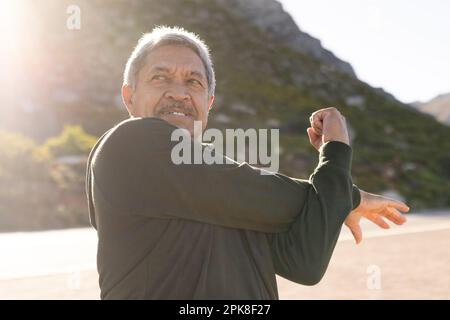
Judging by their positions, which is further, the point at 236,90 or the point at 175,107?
the point at 236,90

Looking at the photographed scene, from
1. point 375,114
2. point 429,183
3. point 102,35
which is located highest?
point 102,35

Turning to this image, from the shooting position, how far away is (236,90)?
3756 centimetres

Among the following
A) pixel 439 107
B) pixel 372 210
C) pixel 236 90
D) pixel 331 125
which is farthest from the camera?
pixel 439 107

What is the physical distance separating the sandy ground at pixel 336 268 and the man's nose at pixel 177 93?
470cm

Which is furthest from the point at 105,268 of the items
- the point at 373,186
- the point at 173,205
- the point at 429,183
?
the point at 429,183

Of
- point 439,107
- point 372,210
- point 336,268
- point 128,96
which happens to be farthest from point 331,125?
point 439,107

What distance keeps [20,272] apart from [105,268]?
6528mm

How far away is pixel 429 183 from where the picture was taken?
86.6 feet

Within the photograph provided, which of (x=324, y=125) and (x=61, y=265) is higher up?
(x=324, y=125)

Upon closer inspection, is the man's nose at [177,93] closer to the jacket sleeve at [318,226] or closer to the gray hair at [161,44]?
the gray hair at [161,44]

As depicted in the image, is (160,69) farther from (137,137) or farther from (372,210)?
(372,210)

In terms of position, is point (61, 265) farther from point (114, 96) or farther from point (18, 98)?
point (114, 96)

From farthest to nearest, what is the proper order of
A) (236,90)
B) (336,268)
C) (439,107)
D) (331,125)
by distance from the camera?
(439,107) < (236,90) < (336,268) < (331,125)

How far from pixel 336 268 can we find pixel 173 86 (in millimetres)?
6607
